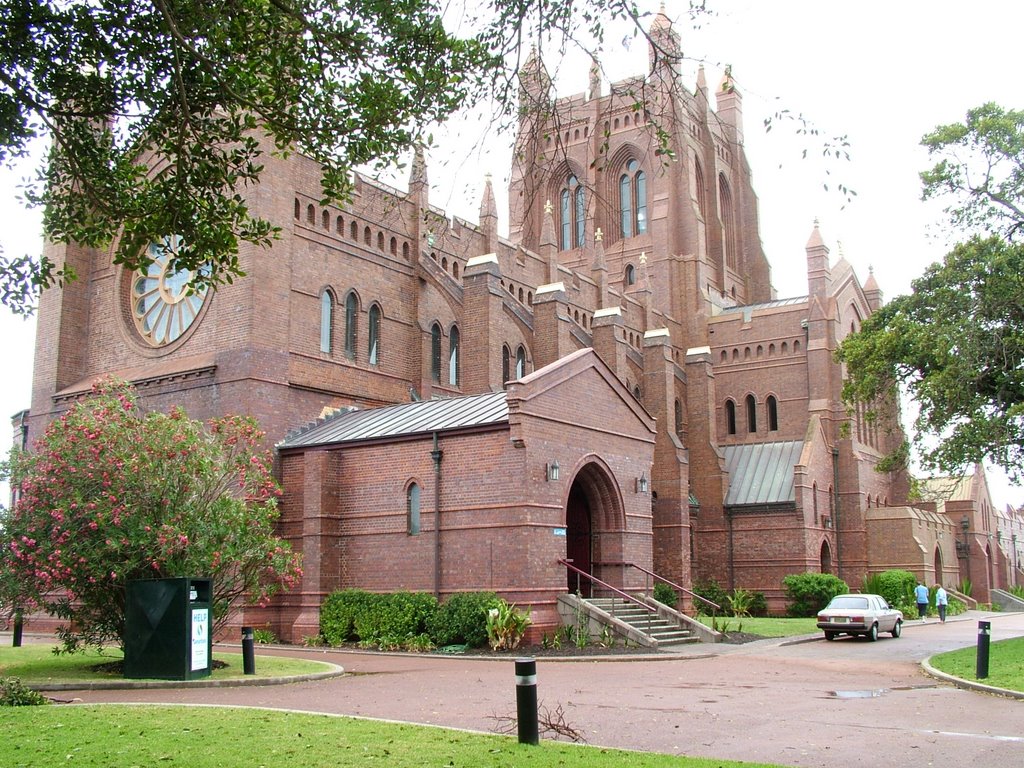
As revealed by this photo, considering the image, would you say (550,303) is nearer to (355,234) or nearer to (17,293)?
(355,234)

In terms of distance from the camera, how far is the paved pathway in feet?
32.4

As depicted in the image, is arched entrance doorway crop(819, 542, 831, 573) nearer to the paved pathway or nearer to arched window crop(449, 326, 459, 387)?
arched window crop(449, 326, 459, 387)

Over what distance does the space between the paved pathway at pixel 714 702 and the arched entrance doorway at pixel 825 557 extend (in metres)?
20.4

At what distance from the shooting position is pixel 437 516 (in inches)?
896

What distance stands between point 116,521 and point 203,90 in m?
7.74

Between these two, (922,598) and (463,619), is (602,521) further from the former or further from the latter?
(922,598)

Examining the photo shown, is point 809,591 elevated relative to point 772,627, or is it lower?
elevated

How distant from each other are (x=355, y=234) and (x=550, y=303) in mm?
7418

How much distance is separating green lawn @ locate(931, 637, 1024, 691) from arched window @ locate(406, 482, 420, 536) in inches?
428

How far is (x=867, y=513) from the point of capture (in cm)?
4228

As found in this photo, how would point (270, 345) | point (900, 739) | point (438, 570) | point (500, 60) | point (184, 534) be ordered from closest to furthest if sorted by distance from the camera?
1. point (500, 60)
2. point (900, 739)
3. point (184, 534)
4. point (438, 570)
5. point (270, 345)

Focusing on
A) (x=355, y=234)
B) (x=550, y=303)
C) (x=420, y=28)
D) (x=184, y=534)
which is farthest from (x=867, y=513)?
(x=420, y=28)

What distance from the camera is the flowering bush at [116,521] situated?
16.3 metres

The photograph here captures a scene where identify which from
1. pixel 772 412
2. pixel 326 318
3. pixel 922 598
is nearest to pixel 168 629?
pixel 326 318
